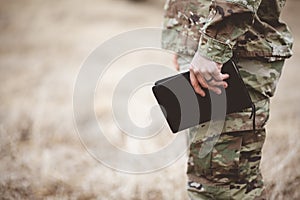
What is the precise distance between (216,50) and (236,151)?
14.8 inches

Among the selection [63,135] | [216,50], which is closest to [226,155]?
[216,50]

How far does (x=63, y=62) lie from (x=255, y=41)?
433 cm

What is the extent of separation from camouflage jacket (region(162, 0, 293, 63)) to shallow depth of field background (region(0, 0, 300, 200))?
0.91 m

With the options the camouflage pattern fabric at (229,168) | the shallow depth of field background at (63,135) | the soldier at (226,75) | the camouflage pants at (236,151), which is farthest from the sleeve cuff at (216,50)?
the shallow depth of field background at (63,135)

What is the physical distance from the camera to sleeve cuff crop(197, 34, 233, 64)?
4.78 feet

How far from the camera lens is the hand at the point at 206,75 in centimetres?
146

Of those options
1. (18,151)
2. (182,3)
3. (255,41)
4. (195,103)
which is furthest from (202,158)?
(18,151)

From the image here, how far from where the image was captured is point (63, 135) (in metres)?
3.31

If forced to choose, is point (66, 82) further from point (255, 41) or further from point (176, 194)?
point (255, 41)

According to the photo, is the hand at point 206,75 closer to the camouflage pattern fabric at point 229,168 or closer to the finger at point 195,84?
the finger at point 195,84

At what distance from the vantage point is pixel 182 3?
5.59 ft

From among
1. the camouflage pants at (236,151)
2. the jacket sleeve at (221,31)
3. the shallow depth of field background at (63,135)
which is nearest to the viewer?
the jacket sleeve at (221,31)

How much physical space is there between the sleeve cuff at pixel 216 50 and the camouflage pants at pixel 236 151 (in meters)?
0.16

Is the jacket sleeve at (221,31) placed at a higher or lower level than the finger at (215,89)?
higher
